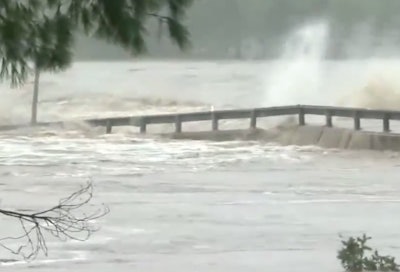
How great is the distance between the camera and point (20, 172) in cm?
2478

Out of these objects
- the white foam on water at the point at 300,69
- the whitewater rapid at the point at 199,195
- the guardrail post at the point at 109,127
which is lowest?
the whitewater rapid at the point at 199,195

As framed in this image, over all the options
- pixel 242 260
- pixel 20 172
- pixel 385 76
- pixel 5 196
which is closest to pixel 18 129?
pixel 20 172

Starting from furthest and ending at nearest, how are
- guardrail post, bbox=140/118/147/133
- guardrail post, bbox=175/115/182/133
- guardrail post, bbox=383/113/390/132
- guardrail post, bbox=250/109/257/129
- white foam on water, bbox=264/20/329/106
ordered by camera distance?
white foam on water, bbox=264/20/329/106, guardrail post, bbox=140/118/147/133, guardrail post, bbox=175/115/182/133, guardrail post, bbox=250/109/257/129, guardrail post, bbox=383/113/390/132

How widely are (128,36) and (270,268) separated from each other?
6094 millimetres

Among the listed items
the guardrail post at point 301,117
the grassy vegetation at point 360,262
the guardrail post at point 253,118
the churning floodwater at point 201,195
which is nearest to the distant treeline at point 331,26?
the churning floodwater at point 201,195

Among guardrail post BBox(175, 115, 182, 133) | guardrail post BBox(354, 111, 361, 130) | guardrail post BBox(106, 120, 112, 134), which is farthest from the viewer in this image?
guardrail post BBox(106, 120, 112, 134)

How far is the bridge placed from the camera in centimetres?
2906

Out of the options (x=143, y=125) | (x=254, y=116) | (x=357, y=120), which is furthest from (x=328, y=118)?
(x=143, y=125)

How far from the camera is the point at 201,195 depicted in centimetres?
1978

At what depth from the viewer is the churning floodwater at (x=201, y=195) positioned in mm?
12031

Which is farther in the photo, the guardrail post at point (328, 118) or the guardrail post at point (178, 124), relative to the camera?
the guardrail post at point (178, 124)

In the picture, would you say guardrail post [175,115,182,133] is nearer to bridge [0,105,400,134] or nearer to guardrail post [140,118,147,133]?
bridge [0,105,400,134]

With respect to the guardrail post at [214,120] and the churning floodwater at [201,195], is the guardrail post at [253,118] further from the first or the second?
the churning floodwater at [201,195]

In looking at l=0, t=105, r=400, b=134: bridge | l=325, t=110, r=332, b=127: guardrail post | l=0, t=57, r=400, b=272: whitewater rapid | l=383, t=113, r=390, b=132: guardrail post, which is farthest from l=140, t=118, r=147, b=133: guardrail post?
l=383, t=113, r=390, b=132: guardrail post
